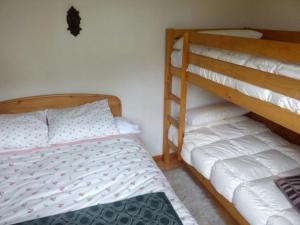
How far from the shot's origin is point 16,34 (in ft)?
7.20

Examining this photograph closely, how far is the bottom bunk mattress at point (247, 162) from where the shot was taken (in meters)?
1.60

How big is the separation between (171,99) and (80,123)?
3.34 feet

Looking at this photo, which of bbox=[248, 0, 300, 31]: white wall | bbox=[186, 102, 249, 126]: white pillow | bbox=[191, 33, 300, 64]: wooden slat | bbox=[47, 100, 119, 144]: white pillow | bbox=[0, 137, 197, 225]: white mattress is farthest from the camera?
bbox=[186, 102, 249, 126]: white pillow

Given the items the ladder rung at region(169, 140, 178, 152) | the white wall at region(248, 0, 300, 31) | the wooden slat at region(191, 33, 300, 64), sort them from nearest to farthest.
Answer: the wooden slat at region(191, 33, 300, 64), the white wall at region(248, 0, 300, 31), the ladder rung at region(169, 140, 178, 152)

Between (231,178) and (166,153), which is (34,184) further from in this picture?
(166,153)

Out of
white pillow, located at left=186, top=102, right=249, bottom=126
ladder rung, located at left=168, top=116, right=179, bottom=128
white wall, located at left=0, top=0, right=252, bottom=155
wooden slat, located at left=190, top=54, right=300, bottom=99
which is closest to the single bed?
white wall, located at left=0, top=0, right=252, bottom=155

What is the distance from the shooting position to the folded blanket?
5.11 ft

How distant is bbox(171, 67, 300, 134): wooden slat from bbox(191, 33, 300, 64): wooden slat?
0.26m

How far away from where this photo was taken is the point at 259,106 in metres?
1.55

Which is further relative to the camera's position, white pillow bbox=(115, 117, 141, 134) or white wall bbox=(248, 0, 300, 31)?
white wall bbox=(248, 0, 300, 31)

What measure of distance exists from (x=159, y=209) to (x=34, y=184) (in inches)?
31.5

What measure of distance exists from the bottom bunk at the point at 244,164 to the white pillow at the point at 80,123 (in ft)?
2.41

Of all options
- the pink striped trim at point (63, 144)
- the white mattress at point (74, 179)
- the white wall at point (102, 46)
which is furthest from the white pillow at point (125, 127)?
the white wall at point (102, 46)

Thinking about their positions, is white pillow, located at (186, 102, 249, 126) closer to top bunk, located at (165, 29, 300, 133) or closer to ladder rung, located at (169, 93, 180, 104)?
ladder rung, located at (169, 93, 180, 104)
